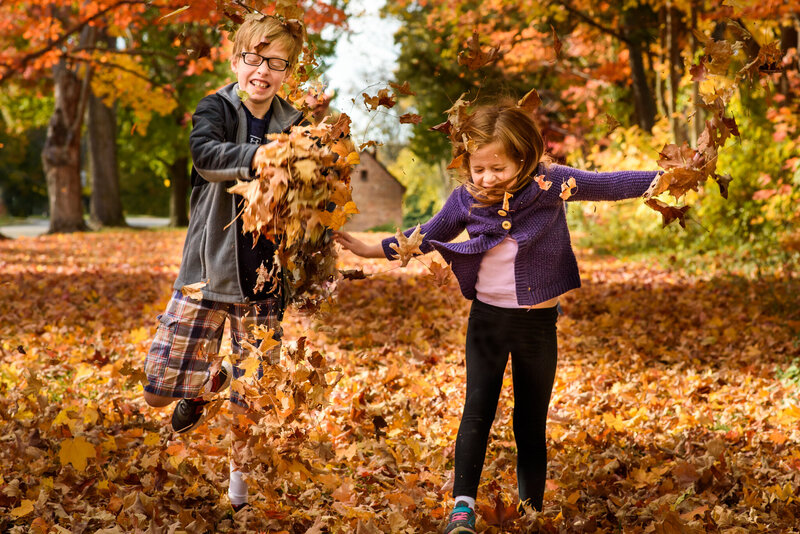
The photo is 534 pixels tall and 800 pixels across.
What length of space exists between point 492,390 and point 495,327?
255 mm

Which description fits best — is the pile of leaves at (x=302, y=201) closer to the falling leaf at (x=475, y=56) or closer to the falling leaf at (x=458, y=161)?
the falling leaf at (x=458, y=161)

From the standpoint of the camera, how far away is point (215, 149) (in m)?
2.53

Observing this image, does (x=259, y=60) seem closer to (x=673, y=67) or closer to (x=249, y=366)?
(x=249, y=366)

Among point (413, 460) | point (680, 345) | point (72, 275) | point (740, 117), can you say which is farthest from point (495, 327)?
point (740, 117)

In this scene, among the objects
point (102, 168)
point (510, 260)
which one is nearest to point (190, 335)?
point (510, 260)

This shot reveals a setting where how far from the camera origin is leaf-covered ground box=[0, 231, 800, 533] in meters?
2.97

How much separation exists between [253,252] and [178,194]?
26.6m

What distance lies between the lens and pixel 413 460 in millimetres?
3547

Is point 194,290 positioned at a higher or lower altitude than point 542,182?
lower

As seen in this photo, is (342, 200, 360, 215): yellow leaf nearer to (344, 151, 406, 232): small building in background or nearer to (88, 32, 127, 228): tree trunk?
(88, 32, 127, 228): tree trunk

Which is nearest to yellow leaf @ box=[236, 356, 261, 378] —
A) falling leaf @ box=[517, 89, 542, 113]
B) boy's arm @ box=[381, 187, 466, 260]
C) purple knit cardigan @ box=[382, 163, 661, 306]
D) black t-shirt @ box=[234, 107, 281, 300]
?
black t-shirt @ box=[234, 107, 281, 300]

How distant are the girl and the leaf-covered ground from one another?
299mm

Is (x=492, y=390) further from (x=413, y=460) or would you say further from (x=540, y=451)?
(x=413, y=460)

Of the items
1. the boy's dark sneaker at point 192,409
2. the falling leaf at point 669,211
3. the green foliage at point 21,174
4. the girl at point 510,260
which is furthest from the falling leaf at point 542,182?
the green foliage at point 21,174
